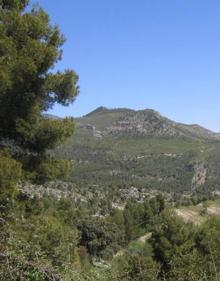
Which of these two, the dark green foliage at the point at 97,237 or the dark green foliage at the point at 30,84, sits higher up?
the dark green foliage at the point at 30,84

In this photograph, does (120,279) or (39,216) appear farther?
(39,216)

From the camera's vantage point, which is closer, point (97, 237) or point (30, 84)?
point (30, 84)

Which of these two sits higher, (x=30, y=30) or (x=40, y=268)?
(x=30, y=30)

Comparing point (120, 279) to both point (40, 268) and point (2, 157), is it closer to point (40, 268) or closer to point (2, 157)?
point (40, 268)

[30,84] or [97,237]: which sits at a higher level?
[30,84]

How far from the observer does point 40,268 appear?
7.58m

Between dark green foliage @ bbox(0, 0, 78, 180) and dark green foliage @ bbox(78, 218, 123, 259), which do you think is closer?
dark green foliage @ bbox(0, 0, 78, 180)

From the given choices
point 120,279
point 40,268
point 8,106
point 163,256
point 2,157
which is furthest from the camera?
point 163,256

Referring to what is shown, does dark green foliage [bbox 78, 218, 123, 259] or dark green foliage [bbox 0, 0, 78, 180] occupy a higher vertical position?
dark green foliage [bbox 0, 0, 78, 180]

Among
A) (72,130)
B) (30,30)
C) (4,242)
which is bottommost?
(4,242)

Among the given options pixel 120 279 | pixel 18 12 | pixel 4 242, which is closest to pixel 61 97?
pixel 18 12

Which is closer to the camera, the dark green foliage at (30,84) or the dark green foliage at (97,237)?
the dark green foliage at (30,84)

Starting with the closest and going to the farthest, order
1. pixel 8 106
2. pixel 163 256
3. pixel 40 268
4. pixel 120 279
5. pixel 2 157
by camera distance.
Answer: pixel 40 268 < pixel 120 279 < pixel 2 157 < pixel 8 106 < pixel 163 256

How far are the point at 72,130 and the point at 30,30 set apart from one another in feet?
9.47
